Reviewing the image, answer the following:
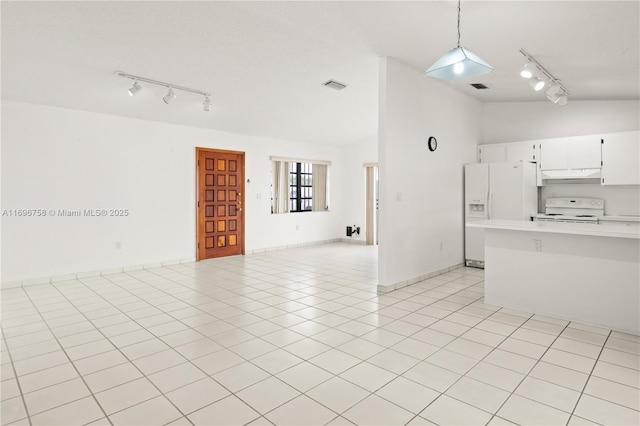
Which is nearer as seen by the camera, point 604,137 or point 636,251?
point 636,251

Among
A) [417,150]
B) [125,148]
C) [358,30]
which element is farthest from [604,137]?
[125,148]

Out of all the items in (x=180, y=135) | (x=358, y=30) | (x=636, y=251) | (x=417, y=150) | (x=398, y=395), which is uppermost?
(x=358, y=30)

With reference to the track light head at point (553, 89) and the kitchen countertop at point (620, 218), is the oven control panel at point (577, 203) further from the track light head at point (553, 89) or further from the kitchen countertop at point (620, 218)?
the track light head at point (553, 89)

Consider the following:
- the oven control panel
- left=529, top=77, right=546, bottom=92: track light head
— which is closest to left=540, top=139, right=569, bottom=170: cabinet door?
the oven control panel

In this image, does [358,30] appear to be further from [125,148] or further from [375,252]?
[375,252]

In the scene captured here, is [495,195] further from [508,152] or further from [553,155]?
[553,155]

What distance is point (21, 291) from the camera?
15.5 feet

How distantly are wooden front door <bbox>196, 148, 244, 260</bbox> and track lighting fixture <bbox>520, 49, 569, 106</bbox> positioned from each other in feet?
17.1

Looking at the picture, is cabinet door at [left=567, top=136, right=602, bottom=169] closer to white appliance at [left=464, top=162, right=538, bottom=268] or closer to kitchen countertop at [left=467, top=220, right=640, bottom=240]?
white appliance at [left=464, top=162, right=538, bottom=268]

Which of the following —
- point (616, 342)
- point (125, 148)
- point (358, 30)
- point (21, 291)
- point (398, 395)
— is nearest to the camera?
point (398, 395)

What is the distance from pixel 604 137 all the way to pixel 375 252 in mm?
4358

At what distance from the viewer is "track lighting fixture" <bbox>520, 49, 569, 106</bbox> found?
4.11 m

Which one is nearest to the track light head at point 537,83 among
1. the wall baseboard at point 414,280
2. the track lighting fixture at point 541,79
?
the track lighting fixture at point 541,79

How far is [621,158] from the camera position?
5.24 meters
